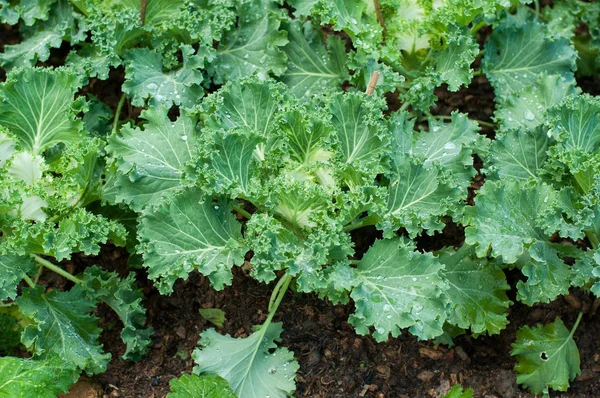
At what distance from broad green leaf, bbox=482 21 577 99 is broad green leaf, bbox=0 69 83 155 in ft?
8.52

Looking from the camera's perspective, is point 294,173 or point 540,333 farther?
point 540,333

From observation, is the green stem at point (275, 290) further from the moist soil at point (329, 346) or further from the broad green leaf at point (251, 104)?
the broad green leaf at point (251, 104)

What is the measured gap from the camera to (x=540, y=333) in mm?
4395

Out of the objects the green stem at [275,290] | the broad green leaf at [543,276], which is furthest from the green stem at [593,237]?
the green stem at [275,290]

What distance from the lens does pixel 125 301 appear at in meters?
4.36

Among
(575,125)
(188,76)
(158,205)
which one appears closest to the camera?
(158,205)

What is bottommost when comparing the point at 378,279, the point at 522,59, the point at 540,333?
the point at 540,333

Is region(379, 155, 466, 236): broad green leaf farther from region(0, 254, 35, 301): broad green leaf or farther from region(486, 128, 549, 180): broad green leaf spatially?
region(0, 254, 35, 301): broad green leaf

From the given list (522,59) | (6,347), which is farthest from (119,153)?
(522,59)

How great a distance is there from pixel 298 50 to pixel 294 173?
1269 mm

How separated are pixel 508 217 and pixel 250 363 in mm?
1517

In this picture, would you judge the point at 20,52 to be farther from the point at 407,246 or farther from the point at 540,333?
the point at 540,333

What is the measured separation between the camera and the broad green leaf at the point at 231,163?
3.91 meters

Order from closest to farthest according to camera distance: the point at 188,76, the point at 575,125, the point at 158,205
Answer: the point at 158,205
the point at 575,125
the point at 188,76
